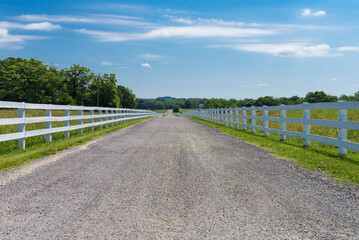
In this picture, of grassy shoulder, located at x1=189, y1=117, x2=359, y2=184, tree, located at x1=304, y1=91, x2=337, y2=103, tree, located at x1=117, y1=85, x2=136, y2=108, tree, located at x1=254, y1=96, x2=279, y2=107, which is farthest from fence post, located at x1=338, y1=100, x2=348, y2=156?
tree, located at x1=254, y1=96, x2=279, y2=107

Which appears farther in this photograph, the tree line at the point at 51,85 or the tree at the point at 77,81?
the tree at the point at 77,81

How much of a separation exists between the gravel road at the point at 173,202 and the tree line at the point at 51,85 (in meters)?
69.7

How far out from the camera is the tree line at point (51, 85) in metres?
76.5

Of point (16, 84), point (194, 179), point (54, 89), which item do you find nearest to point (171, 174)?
point (194, 179)

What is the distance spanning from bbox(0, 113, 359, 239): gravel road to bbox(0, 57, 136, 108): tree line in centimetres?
6970

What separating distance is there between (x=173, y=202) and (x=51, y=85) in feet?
294

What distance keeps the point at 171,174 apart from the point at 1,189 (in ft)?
9.17

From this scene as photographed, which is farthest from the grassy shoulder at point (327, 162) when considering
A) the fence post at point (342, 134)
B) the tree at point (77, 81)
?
the tree at point (77, 81)

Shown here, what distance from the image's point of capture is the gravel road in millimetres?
3129

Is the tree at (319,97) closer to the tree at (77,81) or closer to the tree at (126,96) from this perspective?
the tree at (126,96)

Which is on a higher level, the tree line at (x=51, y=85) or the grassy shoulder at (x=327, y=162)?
the tree line at (x=51, y=85)

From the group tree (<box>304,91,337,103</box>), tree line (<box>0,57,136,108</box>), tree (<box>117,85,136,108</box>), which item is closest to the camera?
tree line (<box>0,57,136,108</box>)

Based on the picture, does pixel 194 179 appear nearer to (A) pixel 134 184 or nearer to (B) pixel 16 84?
(A) pixel 134 184

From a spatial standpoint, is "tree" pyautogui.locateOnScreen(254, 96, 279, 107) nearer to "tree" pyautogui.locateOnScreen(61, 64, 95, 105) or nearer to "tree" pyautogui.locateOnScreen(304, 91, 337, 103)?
"tree" pyautogui.locateOnScreen(304, 91, 337, 103)
